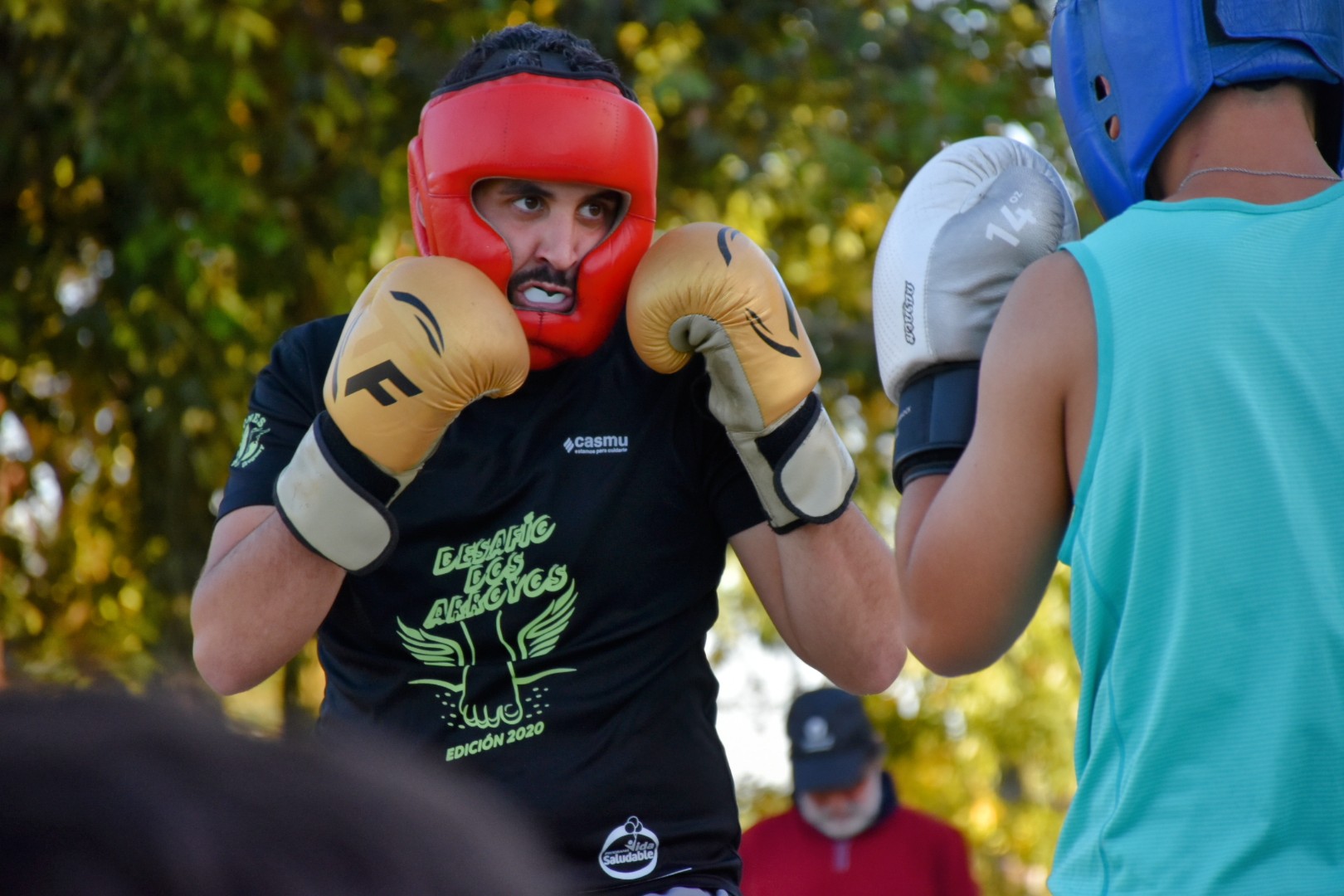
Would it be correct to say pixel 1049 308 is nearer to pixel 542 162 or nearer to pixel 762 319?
pixel 762 319

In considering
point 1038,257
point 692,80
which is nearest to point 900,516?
point 1038,257

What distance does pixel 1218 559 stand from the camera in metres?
1.43

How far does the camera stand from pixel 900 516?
1663 mm

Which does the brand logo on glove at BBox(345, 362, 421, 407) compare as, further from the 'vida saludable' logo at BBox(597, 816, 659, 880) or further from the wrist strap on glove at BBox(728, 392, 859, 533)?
the 'vida saludable' logo at BBox(597, 816, 659, 880)

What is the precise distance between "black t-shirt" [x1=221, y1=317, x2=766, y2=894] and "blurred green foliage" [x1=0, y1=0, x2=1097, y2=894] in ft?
9.95

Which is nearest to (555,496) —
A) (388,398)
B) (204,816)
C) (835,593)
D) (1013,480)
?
(388,398)

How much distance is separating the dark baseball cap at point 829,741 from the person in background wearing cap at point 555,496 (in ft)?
7.54

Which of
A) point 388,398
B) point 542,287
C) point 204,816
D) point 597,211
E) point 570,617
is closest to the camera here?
point 204,816

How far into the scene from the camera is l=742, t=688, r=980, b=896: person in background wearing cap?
450 centimetres

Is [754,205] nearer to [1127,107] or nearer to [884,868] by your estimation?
[884,868]

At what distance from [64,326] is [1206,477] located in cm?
528

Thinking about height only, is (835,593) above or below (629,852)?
above

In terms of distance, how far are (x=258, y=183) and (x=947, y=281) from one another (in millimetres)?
4652

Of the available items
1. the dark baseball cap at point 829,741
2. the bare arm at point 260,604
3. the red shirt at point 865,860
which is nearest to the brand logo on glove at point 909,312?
the bare arm at point 260,604
